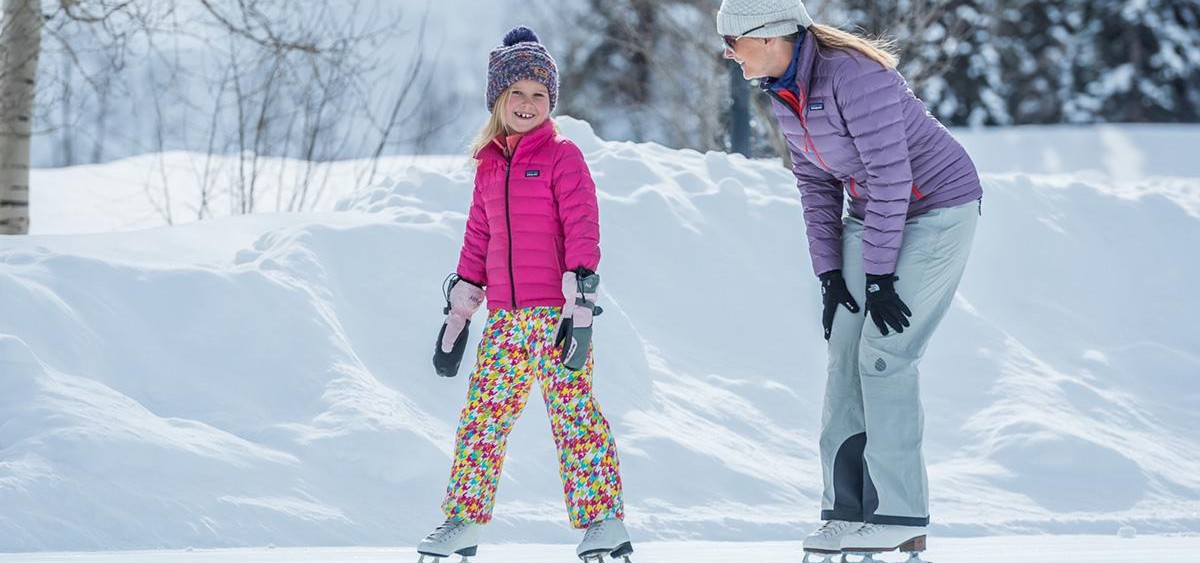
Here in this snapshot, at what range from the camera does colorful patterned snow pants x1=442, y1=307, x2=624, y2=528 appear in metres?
4.03

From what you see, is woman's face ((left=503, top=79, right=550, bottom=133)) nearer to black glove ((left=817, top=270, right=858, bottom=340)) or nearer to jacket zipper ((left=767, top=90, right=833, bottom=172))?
jacket zipper ((left=767, top=90, right=833, bottom=172))

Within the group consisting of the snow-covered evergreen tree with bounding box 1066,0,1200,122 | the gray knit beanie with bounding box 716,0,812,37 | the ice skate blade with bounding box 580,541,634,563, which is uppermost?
the snow-covered evergreen tree with bounding box 1066,0,1200,122

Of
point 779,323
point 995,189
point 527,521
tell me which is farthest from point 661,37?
point 527,521

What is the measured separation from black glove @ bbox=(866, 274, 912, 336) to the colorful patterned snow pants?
2.69 feet

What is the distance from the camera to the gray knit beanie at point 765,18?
396cm

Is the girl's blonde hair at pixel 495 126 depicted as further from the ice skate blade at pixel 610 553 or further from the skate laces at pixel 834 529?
the skate laces at pixel 834 529

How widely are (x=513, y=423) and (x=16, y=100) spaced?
746cm

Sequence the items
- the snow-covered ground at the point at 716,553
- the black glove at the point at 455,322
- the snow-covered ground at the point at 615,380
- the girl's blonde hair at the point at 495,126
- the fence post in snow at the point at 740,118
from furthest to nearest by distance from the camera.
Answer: the fence post in snow at the point at 740,118
the snow-covered ground at the point at 615,380
the snow-covered ground at the point at 716,553
the black glove at the point at 455,322
the girl's blonde hair at the point at 495,126

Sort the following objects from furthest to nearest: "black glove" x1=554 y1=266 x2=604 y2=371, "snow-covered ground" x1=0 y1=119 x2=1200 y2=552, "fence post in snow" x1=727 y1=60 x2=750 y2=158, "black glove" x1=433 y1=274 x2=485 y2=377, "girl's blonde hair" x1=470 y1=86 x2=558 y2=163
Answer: "fence post in snow" x1=727 y1=60 x2=750 y2=158 → "snow-covered ground" x1=0 y1=119 x2=1200 y2=552 → "black glove" x1=433 y1=274 x2=485 y2=377 → "girl's blonde hair" x1=470 y1=86 x2=558 y2=163 → "black glove" x1=554 y1=266 x2=604 y2=371

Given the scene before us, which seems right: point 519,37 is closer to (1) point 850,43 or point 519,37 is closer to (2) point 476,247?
(2) point 476,247

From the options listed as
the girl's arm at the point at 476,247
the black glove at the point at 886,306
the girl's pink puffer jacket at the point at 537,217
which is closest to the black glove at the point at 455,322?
the girl's arm at the point at 476,247

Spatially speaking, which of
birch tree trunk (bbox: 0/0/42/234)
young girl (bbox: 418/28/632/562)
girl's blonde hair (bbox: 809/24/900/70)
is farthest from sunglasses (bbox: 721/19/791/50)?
birch tree trunk (bbox: 0/0/42/234)

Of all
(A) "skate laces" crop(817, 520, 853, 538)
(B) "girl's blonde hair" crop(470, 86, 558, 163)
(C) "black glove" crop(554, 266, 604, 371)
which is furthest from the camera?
(B) "girl's blonde hair" crop(470, 86, 558, 163)

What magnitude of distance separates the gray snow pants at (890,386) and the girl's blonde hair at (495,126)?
106cm
